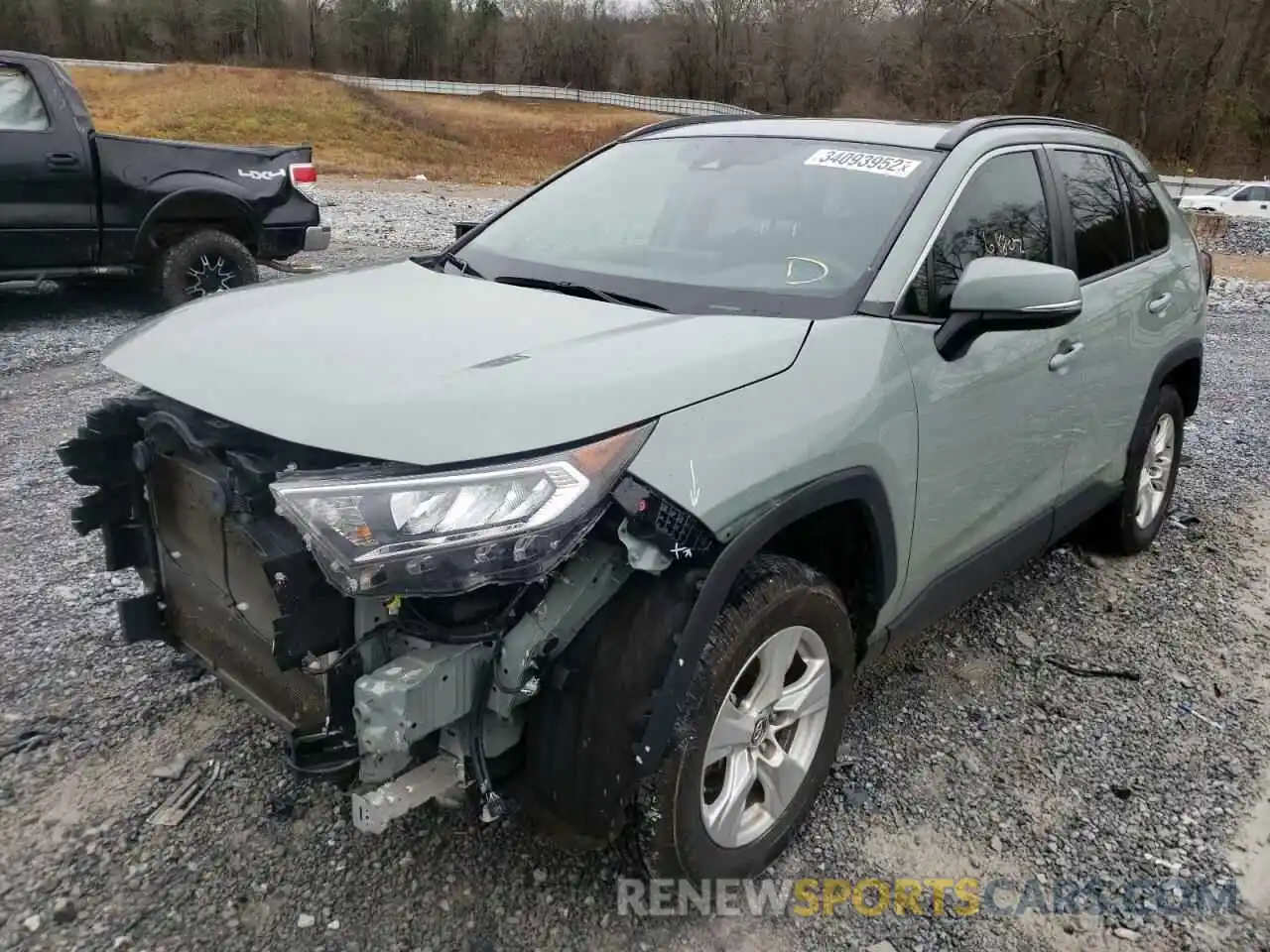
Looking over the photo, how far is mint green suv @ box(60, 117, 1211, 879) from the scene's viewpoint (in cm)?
192

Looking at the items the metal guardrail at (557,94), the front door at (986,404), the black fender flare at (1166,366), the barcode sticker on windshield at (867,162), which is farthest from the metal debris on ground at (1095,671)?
the metal guardrail at (557,94)

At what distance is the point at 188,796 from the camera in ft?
8.78

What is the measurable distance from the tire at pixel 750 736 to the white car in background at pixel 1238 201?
2377cm

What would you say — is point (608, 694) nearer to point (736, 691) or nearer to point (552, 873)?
point (736, 691)

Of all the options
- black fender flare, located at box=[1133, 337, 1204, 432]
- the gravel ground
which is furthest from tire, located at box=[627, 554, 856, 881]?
black fender flare, located at box=[1133, 337, 1204, 432]

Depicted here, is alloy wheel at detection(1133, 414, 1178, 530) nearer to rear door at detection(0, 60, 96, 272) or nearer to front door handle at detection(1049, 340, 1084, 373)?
front door handle at detection(1049, 340, 1084, 373)

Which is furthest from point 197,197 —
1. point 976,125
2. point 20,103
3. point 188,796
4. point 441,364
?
point 441,364

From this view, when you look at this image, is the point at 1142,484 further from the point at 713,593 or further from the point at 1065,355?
the point at 713,593

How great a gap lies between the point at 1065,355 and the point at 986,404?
1.98ft

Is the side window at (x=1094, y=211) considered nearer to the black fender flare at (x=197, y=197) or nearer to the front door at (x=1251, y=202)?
the black fender flare at (x=197, y=197)

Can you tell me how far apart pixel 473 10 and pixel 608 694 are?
9269cm

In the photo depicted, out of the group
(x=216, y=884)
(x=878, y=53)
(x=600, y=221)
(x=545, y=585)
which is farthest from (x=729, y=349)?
(x=878, y=53)

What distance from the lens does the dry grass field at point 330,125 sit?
36.1m

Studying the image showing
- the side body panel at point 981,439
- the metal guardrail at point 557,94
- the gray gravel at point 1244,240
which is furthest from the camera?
the metal guardrail at point 557,94
